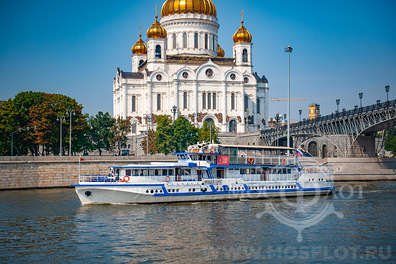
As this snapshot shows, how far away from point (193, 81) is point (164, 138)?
2824 cm

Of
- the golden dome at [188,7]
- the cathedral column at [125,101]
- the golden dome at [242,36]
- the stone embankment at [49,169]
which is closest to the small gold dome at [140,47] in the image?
the golden dome at [188,7]

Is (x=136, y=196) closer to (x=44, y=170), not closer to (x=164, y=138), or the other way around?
(x=44, y=170)

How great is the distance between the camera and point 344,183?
70.7 meters

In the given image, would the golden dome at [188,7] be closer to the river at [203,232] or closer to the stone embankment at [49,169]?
the stone embankment at [49,169]

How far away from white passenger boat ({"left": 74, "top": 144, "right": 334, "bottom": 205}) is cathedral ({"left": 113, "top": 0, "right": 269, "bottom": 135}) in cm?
5628

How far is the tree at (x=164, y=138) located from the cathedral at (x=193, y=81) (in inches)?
889

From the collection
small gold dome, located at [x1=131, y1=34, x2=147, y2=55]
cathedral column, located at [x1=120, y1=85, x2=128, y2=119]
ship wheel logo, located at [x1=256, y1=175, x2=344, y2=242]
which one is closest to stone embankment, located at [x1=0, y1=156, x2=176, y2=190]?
ship wheel logo, located at [x1=256, y1=175, x2=344, y2=242]

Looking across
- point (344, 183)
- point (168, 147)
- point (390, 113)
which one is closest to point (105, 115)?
point (168, 147)

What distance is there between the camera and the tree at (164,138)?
3332 inches

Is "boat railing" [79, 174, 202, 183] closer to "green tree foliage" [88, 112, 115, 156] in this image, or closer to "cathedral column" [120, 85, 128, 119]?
"green tree foliage" [88, 112, 115, 156]

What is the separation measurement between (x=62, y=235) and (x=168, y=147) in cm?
5268

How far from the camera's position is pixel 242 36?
117500 millimetres

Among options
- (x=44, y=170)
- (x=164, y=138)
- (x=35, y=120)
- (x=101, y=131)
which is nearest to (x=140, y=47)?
(x=101, y=131)

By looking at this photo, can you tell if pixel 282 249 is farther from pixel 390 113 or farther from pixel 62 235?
pixel 390 113
